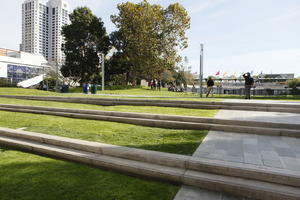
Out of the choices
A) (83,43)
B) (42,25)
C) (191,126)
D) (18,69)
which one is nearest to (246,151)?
(191,126)

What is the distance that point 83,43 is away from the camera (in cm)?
3522

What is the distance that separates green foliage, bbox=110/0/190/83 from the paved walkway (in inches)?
1042

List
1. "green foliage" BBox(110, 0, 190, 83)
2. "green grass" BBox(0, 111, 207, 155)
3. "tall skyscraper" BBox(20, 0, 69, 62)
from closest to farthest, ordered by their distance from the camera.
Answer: "green grass" BBox(0, 111, 207, 155) < "green foliage" BBox(110, 0, 190, 83) < "tall skyscraper" BBox(20, 0, 69, 62)

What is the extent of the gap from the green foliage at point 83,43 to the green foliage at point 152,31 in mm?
4545

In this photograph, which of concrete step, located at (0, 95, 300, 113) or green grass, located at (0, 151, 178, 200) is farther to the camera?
concrete step, located at (0, 95, 300, 113)

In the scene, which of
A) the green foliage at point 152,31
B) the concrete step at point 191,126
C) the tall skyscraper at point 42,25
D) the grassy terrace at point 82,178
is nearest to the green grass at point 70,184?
the grassy terrace at point 82,178

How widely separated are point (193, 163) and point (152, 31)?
96.7 feet

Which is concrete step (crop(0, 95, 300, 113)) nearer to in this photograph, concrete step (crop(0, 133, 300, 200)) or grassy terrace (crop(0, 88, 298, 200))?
grassy terrace (crop(0, 88, 298, 200))

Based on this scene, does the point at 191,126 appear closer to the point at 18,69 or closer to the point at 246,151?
the point at 246,151

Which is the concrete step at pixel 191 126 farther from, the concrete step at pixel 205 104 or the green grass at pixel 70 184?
the concrete step at pixel 205 104

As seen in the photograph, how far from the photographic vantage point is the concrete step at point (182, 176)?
8.67 ft

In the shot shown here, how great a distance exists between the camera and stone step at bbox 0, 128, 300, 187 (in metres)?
2.80

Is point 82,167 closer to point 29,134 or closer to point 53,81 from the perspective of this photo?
point 29,134

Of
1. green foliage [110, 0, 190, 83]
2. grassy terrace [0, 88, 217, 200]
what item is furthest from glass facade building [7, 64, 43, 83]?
grassy terrace [0, 88, 217, 200]
